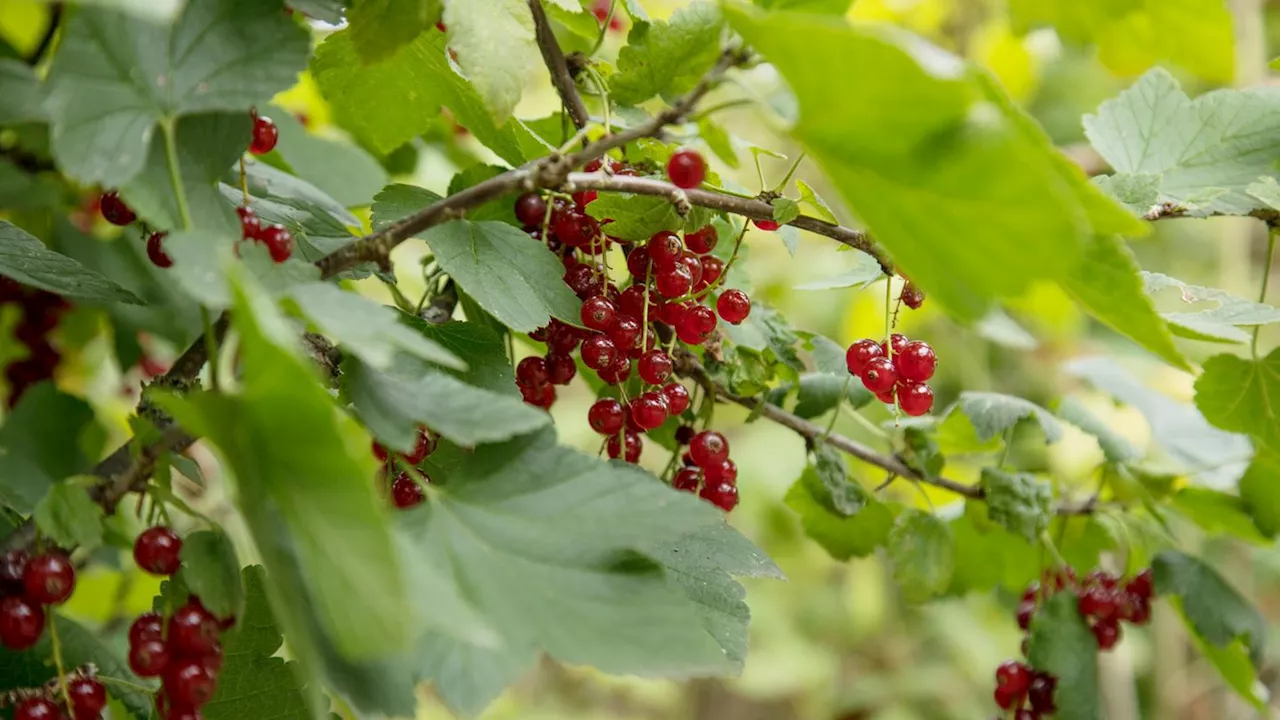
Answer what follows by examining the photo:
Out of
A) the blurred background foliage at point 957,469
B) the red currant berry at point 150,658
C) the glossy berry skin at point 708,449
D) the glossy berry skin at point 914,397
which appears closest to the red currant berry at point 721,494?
the glossy berry skin at point 708,449

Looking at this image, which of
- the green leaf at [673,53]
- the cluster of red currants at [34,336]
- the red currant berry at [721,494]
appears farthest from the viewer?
the cluster of red currants at [34,336]

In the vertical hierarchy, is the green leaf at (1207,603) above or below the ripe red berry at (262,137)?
above

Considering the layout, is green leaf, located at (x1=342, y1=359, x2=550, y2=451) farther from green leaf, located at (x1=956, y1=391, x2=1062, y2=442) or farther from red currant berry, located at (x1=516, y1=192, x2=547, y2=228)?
green leaf, located at (x1=956, y1=391, x2=1062, y2=442)

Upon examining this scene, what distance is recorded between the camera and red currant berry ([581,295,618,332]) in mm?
577

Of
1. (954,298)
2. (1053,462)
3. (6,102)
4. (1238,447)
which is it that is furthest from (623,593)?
(1053,462)

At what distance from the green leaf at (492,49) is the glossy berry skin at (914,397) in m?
0.30

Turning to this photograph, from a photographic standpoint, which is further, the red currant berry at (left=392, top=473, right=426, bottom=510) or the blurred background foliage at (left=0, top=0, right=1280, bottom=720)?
the blurred background foliage at (left=0, top=0, right=1280, bottom=720)

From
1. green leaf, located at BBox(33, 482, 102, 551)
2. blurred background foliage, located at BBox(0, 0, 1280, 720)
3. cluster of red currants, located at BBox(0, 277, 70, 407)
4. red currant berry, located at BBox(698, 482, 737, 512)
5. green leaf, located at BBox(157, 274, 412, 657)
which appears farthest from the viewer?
blurred background foliage, located at BBox(0, 0, 1280, 720)

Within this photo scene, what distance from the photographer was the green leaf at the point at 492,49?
50 cm

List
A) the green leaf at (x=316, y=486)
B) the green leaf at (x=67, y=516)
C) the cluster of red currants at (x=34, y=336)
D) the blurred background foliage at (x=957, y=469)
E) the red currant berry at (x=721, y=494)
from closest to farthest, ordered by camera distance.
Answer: the green leaf at (x=316, y=486), the green leaf at (x=67, y=516), the red currant berry at (x=721, y=494), the cluster of red currants at (x=34, y=336), the blurred background foliage at (x=957, y=469)

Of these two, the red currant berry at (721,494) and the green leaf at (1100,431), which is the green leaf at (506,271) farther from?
the green leaf at (1100,431)

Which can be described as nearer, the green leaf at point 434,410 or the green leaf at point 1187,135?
the green leaf at point 434,410

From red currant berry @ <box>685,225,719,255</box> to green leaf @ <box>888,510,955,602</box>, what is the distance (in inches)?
11.7

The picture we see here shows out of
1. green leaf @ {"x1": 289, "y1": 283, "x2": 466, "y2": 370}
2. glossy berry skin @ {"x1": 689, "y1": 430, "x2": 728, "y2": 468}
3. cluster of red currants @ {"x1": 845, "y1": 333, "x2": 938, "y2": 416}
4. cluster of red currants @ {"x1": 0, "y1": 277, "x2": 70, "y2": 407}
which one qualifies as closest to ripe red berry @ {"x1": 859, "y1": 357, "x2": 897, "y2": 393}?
cluster of red currants @ {"x1": 845, "y1": 333, "x2": 938, "y2": 416}
